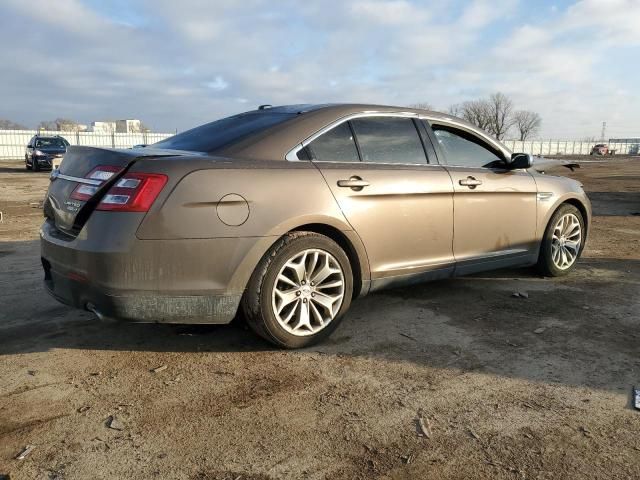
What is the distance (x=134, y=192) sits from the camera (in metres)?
2.91

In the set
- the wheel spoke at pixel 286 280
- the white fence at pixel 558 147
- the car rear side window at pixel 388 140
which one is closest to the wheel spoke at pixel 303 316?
the wheel spoke at pixel 286 280

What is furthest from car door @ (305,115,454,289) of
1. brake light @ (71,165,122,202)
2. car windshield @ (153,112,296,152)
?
brake light @ (71,165,122,202)

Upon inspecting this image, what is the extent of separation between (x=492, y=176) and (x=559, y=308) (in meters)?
1.24

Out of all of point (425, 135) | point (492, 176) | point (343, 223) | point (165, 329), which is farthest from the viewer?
point (492, 176)

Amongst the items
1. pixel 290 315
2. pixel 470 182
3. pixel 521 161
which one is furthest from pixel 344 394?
pixel 521 161

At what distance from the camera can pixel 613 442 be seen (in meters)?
2.41

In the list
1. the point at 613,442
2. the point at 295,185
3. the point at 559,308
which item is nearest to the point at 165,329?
the point at 295,185

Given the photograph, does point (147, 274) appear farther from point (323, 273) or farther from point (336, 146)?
point (336, 146)

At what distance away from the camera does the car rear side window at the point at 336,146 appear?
3.60 meters

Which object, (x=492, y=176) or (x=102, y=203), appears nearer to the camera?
(x=102, y=203)

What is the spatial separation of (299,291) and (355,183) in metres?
0.84

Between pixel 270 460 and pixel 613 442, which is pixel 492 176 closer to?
pixel 613 442

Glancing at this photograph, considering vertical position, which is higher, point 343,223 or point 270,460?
point 343,223

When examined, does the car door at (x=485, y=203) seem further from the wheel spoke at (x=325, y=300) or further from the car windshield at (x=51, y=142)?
the car windshield at (x=51, y=142)
